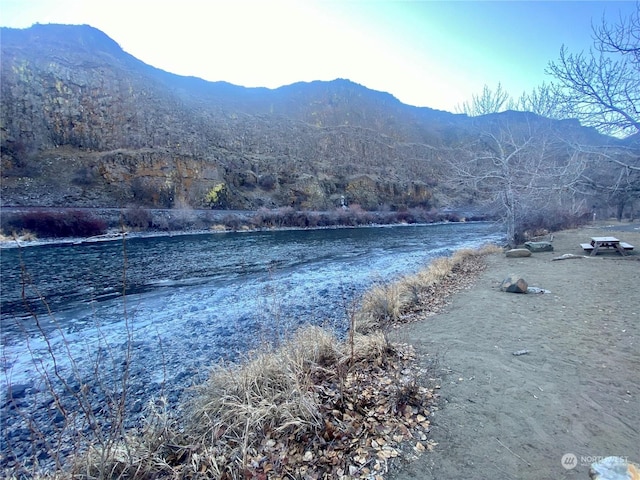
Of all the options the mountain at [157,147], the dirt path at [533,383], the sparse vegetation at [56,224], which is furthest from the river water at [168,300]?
the mountain at [157,147]

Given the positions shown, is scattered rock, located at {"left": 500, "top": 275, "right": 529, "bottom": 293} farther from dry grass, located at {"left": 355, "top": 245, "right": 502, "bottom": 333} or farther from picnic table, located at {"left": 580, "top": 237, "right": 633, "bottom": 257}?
picnic table, located at {"left": 580, "top": 237, "right": 633, "bottom": 257}

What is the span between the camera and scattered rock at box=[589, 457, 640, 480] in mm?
1957

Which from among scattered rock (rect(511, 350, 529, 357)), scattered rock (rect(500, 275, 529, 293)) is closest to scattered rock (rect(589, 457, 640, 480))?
scattered rock (rect(511, 350, 529, 357))

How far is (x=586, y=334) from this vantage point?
4.86 metres

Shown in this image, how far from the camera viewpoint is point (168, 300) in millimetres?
9383

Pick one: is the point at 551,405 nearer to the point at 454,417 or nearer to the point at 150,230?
the point at 454,417

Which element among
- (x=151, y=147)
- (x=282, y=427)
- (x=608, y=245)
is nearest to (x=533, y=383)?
(x=282, y=427)

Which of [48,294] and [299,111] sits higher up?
[299,111]

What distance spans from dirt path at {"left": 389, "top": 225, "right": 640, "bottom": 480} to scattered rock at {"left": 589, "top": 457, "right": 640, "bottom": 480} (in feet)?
0.34

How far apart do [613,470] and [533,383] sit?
1507 mm

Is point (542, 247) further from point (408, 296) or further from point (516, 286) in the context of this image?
point (408, 296)

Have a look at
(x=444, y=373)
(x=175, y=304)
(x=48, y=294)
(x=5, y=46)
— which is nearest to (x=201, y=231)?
(x=48, y=294)

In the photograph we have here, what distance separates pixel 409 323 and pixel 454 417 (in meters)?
3.52

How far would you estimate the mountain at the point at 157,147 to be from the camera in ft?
120
